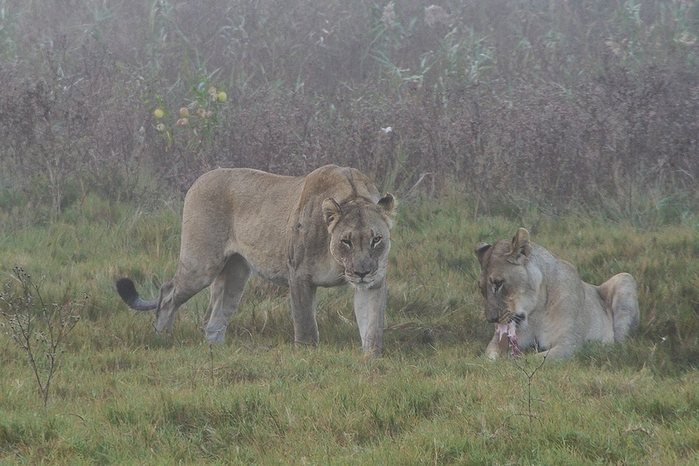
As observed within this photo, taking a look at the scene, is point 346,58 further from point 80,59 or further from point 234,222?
point 234,222

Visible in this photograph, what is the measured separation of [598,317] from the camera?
7.20 metres

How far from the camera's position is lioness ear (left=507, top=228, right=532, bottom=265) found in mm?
6918

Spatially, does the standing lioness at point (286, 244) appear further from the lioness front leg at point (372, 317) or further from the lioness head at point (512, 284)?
the lioness head at point (512, 284)

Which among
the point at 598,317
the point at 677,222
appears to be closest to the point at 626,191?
the point at 677,222

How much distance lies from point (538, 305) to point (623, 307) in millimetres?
674

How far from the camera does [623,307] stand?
23.7 ft

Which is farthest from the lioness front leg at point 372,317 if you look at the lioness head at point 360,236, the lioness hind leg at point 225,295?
the lioness hind leg at point 225,295

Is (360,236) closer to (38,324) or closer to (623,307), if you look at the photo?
(623,307)

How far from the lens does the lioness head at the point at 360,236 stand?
6590mm

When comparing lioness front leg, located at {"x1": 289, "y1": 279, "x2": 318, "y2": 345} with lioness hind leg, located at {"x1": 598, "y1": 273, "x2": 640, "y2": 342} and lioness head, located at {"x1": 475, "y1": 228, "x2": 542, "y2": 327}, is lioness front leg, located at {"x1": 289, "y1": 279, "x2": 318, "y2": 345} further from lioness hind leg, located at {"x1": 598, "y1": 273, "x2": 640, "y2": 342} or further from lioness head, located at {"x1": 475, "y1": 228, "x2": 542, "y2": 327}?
lioness hind leg, located at {"x1": 598, "y1": 273, "x2": 640, "y2": 342}

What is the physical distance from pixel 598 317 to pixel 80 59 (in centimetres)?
923

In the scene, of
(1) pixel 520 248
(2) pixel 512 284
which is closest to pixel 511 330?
(2) pixel 512 284

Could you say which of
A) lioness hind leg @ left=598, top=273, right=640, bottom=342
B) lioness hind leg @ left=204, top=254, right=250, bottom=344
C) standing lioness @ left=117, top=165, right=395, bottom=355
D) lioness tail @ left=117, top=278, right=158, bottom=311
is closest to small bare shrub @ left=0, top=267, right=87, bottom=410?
lioness tail @ left=117, top=278, right=158, bottom=311

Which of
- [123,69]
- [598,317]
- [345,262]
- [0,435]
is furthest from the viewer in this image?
[123,69]
